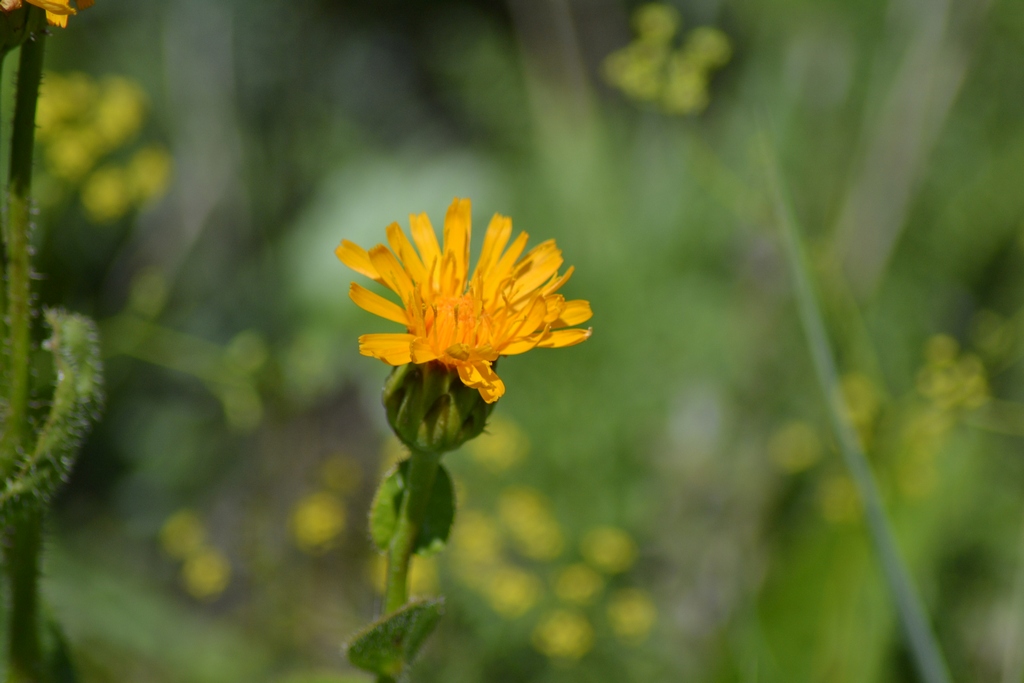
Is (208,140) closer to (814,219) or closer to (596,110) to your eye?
(596,110)

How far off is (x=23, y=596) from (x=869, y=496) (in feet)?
3.37

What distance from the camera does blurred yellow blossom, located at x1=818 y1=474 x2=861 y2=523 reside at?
200 cm

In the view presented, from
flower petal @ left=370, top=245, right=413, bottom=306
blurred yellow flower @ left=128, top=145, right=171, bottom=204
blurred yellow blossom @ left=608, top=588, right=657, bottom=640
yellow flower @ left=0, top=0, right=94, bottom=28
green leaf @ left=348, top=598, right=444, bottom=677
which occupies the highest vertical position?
blurred yellow flower @ left=128, top=145, right=171, bottom=204

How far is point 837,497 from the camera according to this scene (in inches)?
84.2

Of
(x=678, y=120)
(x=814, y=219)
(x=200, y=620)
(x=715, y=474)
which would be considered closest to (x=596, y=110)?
(x=678, y=120)

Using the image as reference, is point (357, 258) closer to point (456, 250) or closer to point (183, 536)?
point (456, 250)

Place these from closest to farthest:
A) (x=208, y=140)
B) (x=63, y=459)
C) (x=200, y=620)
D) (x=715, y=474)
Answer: (x=63, y=459) → (x=200, y=620) → (x=715, y=474) → (x=208, y=140)

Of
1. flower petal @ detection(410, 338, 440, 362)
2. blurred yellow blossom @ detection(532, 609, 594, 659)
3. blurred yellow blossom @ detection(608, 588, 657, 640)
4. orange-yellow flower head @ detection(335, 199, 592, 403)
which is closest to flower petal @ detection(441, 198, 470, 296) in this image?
orange-yellow flower head @ detection(335, 199, 592, 403)

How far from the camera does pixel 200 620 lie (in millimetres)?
2123

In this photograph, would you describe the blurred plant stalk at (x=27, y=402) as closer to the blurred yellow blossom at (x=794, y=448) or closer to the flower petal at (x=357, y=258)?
the flower petal at (x=357, y=258)

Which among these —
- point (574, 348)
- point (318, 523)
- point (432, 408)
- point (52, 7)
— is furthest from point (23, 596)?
point (574, 348)

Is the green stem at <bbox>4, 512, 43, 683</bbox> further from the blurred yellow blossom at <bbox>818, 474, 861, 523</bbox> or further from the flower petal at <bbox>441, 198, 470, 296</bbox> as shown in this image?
the blurred yellow blossom at <bbox>818, 474, 861, 523</bbox>

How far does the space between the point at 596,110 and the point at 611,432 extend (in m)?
1.46

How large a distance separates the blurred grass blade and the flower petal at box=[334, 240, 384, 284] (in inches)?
24.2
